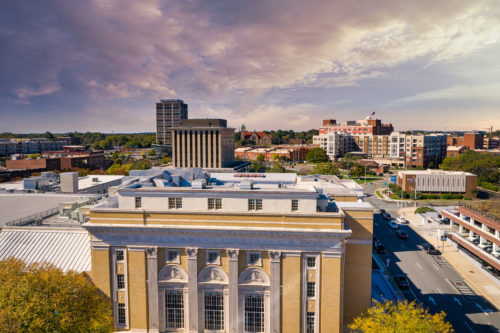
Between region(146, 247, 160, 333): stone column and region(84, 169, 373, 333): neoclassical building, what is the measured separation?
9 centimetres

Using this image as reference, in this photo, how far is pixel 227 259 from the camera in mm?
28266

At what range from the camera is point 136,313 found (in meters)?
29.4

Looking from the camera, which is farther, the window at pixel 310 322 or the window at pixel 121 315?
the window at pixel 121 315

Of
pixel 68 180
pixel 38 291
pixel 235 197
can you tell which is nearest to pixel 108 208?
pixel 38 291

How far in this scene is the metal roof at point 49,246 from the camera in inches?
1356

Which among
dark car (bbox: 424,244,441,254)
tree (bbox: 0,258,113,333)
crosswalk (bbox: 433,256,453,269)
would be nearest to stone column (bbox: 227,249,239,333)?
tree (bbox: 0,258,113,333)

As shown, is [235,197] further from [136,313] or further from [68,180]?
[68,180]

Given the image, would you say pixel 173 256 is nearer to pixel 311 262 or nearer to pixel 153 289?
pixel 153 289

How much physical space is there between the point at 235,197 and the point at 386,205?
72060mm

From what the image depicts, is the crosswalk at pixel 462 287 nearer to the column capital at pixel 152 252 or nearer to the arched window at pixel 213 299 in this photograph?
the arched window at pixel 213 299

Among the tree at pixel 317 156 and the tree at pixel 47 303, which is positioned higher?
the tree at pixel 317 156

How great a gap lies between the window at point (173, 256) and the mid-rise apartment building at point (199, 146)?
315 feet

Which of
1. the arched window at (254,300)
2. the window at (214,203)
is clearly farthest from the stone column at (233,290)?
the window at (214,203)

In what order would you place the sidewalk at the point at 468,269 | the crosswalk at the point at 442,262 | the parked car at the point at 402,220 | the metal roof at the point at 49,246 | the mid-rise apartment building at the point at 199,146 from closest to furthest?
the metal roof at the point at 49,246 → the sidewalk at the point at 468,269 → the crosswalk at the point at 442,262 → the parked car at the point at 402,220 → the mid-rise apartment building at the point at 199,146
